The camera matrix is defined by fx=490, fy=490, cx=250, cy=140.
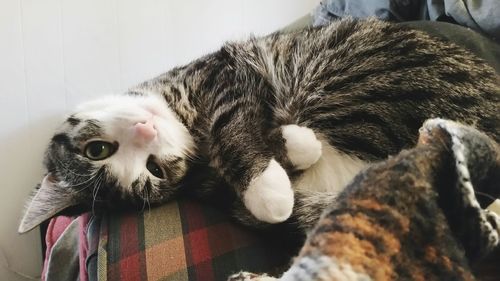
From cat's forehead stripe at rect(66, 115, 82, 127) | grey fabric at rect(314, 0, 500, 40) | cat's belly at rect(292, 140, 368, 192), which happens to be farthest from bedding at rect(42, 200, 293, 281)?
grey fabric at rect(314, 0, 500, 40)

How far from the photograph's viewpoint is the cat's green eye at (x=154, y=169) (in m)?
1.11

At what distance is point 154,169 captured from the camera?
3.67ft

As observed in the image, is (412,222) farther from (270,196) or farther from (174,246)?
(174,246)

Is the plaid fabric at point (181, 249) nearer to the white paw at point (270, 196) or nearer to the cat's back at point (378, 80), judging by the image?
the white paw at point (270, 196)

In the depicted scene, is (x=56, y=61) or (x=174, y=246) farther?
(x=56, y=61)

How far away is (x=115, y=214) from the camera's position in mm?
1061

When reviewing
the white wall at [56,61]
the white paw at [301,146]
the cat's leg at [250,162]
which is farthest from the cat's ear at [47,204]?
the white wall at [56,61]

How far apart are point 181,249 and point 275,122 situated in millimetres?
349

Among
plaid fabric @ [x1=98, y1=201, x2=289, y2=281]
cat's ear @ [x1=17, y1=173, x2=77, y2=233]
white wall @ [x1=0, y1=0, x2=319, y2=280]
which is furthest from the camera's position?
white wall @ [x1=0, y1=0, x2=319, y2=280]

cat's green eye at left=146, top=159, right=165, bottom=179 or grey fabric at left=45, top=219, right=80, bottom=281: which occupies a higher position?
cat's green eye at left=146, top=159, right=165, bottom=179

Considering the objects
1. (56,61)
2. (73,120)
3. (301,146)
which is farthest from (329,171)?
(56,61)

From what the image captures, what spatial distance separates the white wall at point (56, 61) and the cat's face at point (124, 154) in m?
0.63

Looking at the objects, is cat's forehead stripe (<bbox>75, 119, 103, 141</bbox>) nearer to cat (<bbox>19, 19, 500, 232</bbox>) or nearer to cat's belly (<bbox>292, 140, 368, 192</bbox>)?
cat (<bbox>19, 19, 500, 232</bbox>)

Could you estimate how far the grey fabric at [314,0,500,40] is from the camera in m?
1.20
